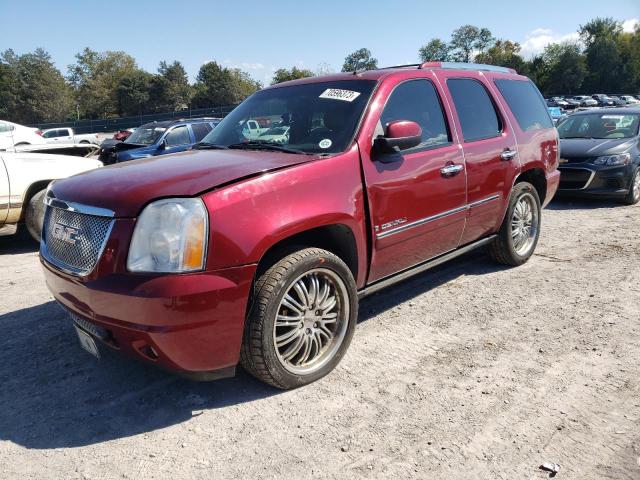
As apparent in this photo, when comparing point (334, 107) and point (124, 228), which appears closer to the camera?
point (124, 228)

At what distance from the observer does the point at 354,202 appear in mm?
3158

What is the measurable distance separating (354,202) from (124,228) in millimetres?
1383

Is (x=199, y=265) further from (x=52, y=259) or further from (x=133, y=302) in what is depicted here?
(x=52, y=259)

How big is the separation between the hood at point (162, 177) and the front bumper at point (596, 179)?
694 centimetres

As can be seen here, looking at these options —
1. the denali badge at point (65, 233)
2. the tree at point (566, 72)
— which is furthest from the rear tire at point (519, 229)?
the tree at point (566, 72)

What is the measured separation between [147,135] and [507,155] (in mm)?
9119

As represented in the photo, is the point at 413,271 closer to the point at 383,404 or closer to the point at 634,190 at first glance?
the point at 383,404

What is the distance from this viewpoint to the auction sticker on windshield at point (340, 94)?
3.57m

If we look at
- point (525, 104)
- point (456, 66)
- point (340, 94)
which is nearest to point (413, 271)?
point (340, 94)

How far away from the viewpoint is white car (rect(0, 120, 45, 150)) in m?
17.8

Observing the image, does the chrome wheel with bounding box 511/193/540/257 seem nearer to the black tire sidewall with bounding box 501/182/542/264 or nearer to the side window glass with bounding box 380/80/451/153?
the black tire sidewall with bounding box 501/182/542/264

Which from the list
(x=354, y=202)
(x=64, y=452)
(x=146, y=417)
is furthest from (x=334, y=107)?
(x=64, y=452)

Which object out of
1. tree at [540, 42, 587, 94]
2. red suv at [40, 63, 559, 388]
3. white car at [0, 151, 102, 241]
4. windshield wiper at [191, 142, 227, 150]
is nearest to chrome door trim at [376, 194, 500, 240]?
red suv at [40, 63, 559, 388]

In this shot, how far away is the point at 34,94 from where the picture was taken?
68625 millimetres
